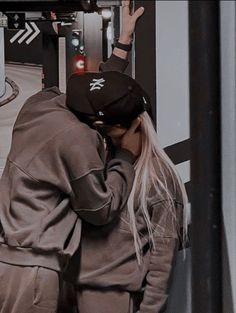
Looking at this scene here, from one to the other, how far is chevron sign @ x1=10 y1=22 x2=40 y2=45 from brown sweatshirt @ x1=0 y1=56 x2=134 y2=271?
0.78 m

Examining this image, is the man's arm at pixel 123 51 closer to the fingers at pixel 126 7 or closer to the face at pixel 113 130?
the fingers at pixel 126 7

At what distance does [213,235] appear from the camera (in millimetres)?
917

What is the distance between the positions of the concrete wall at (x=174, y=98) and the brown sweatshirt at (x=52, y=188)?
18 cm

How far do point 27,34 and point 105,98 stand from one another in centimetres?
102

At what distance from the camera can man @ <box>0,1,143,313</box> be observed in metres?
1.33

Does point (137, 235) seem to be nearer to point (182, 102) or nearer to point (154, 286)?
point (154, 286)

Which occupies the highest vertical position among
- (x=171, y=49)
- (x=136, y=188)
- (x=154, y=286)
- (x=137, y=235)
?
(x=171, y=49)

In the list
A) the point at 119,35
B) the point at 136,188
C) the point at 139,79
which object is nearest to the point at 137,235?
the point at 136,188

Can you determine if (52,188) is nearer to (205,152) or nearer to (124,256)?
(124,256)

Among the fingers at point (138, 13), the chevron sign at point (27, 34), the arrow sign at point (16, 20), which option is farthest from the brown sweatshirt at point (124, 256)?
the chevron sign at point (27, 34)

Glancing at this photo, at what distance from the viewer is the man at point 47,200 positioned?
4.36 ft

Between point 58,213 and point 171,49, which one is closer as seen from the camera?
point 58,213

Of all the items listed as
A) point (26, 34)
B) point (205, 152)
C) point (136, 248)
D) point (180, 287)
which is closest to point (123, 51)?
point (136, 248)

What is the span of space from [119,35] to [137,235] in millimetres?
486
